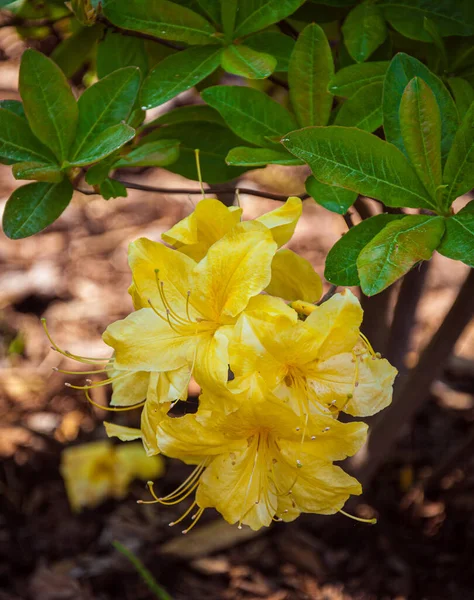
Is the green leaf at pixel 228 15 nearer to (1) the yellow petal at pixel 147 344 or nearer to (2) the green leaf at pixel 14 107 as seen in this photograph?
(2) the green leaf at pixel 14 107

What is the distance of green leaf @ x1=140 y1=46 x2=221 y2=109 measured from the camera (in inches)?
39.1

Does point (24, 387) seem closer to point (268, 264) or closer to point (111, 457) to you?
point (111, 457)

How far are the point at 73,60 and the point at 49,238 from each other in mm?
1967

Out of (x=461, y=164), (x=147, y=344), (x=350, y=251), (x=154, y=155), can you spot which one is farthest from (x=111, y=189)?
(x=461, y=164)

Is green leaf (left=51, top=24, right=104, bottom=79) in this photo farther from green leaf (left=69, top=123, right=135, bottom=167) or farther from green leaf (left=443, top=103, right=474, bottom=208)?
green leaf (left=443, top=103, right=474, bottom=208)

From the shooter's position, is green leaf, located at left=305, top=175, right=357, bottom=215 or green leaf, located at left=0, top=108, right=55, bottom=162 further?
green leaf, located at left=0, top=108, right=55, bottom=162

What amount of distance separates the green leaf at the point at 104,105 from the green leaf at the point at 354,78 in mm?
288

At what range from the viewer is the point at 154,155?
1041 mm

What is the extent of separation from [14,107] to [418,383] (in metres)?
1.20

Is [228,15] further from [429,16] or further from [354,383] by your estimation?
[354,383]

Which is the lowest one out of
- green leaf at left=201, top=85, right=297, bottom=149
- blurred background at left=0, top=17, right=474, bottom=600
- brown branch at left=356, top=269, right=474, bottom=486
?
blurred background at left=0, top=17, right=474, bottom=600

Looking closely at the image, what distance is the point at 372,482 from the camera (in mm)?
2129

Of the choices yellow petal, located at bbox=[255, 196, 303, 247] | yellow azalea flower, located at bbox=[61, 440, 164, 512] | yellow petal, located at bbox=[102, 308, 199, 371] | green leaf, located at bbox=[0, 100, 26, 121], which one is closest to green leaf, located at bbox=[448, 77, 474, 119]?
yellow petal, located at bbox=[255, 196, 303, 247]

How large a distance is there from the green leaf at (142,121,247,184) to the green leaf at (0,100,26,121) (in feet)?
0.64
